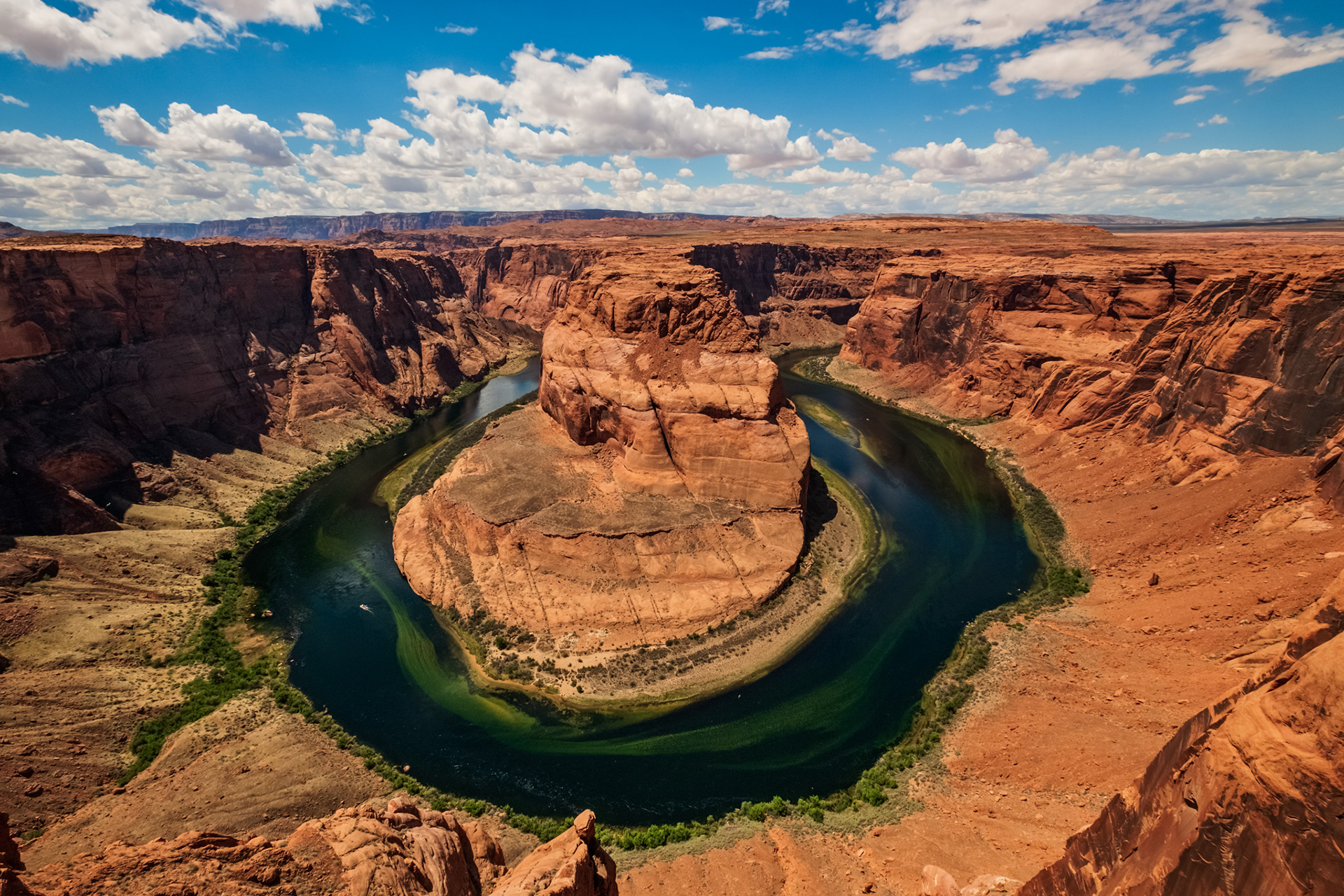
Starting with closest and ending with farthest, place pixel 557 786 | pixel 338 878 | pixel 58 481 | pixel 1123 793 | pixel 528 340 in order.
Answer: pixel 1123 793
pixel 338 878
pixel 557 786
pixel 58 481
pixel 528 340

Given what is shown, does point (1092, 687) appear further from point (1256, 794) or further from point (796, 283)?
point (796, 283)

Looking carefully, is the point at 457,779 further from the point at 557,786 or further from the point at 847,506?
the point at 847,506

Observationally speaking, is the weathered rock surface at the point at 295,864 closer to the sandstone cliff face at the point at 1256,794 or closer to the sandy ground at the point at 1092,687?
the sandy ground at the point at 1092,687

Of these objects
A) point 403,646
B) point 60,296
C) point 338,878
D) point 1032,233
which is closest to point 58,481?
point 60,296

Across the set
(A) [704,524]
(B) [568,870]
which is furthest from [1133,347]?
(B) [568,870]

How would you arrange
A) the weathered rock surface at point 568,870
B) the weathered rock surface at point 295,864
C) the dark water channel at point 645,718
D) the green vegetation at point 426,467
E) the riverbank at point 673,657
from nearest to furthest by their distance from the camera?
→ the weathered rock surface at point 295,864, the weathered rock surface at point 568,870, the dark water channel at point 645,718, the riverbank at point 673,657, the green vegetation at point 426,467

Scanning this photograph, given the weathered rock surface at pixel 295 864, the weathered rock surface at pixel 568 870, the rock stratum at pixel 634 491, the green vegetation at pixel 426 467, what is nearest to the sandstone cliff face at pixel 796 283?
the green vegetation at pixel 426 467

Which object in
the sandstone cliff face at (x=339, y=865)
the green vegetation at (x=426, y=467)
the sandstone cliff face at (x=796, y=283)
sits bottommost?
the green vegetation at (x=426, y=467)
